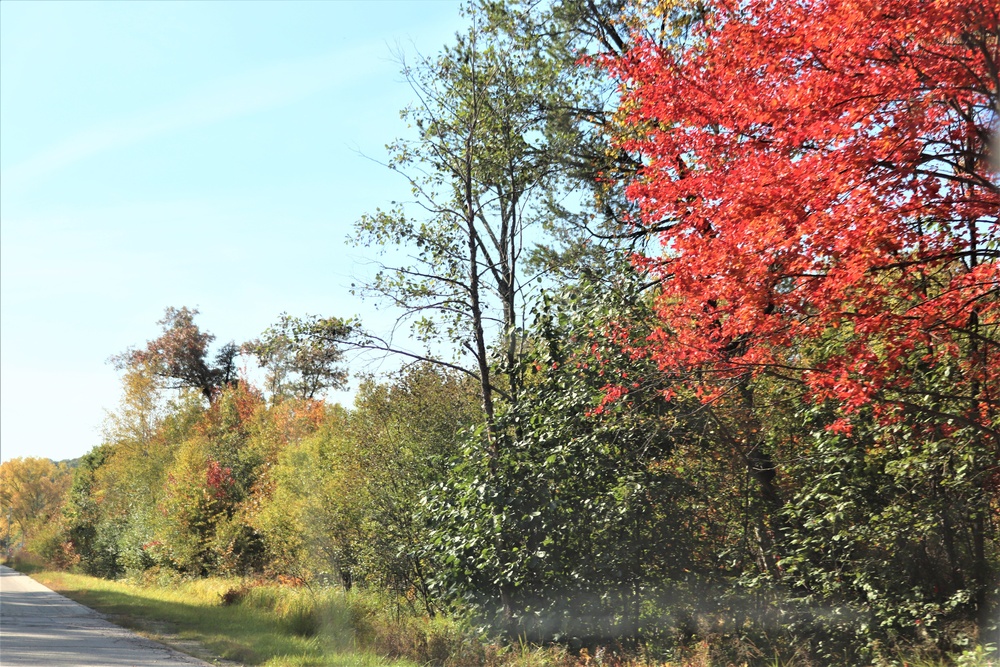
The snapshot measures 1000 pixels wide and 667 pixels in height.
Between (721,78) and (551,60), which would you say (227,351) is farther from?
(721,78)

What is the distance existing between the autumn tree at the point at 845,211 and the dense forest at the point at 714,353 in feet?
0.13

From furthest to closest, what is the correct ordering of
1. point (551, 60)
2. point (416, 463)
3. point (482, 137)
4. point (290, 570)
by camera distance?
point (290, 570), point (416, 463), point (551, 60), point (482, 137)

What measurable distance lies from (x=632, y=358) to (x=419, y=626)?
738cm

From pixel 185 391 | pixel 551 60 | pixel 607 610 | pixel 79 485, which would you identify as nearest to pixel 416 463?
pixel 607 610

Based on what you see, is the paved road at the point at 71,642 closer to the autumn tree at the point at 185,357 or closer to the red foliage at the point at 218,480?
the red foliage at the point at 218,480

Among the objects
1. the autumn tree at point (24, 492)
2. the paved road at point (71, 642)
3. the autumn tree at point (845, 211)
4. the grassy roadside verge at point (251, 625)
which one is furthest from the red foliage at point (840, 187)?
the autumn tree at point (24, 492)

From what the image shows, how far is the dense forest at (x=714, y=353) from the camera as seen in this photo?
8703 mm

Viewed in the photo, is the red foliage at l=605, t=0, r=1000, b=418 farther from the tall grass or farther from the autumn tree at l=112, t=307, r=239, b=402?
the autumn tree at l=112, t=307, r=239, b=402

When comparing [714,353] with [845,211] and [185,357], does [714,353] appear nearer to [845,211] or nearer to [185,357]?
[845,211]

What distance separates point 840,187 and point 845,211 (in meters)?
0.25

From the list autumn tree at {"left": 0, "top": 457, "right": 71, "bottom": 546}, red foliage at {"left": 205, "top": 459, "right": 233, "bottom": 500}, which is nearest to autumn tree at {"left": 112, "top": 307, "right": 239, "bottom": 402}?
red foliage at {"left": 205, "top": 459, "right": 233, "bottom": 500}

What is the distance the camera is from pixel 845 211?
8500mm

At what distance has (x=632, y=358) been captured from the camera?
39.8 feet

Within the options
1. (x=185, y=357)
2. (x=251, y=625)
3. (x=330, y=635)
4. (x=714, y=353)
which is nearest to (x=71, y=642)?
(x=251, y=625)
